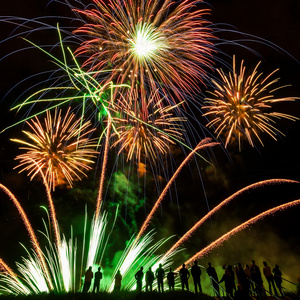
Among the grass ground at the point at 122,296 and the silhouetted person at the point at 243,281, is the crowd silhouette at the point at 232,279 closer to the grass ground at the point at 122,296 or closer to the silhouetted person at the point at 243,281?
the silhouetted person at the point at 243,281

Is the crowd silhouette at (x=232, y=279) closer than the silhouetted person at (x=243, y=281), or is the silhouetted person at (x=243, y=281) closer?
the silhouetted person at (x=243, y=281)

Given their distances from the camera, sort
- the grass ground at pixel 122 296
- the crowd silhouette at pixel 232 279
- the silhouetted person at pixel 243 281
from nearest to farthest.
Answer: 1. the silhouetted person at pixel 243 281
2. the crowd silhouette at pixel 232 279
3. the grass ground at pixel 122 296

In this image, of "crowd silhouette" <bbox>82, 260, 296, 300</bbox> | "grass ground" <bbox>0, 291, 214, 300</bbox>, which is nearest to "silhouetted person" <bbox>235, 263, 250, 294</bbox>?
"crowd silhouette" <bbox>82, 260, 296, 300</bbox>

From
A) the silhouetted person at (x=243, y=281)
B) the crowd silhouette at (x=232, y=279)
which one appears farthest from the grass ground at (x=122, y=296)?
the silhouetted person at (x=243, y=281)

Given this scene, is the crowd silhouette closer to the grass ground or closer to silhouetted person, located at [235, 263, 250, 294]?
silhouetted person, located at [235, 263, 250, 294]

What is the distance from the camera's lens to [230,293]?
11.5m

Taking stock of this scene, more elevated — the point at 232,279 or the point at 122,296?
the point at 232,279

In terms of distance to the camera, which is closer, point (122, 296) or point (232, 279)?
point (232, 279)

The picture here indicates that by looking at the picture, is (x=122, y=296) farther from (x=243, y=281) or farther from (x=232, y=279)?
(x=243, y=281)

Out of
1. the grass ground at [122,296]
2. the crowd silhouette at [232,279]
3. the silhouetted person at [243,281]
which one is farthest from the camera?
the grass ground at [122,296]

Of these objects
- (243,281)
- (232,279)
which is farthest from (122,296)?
(243,281)

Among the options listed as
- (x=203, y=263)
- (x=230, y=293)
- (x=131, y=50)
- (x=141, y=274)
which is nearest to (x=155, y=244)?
(x=203, y=263)

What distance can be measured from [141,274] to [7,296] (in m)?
5.18

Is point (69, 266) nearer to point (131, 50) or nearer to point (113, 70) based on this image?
point (113, 70)
